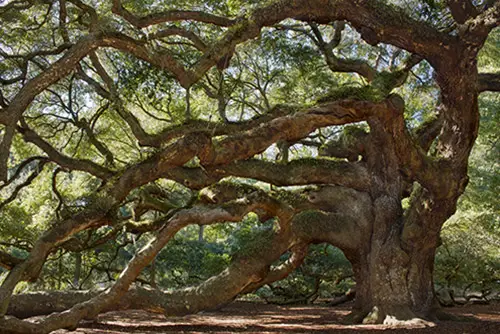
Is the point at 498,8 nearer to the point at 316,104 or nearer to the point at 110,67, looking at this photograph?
the point at 316,104

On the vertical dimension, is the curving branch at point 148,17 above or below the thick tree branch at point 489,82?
above

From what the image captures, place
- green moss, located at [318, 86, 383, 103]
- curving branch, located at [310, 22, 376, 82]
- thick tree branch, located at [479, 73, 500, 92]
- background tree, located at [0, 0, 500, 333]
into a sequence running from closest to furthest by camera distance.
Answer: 1. background tree, located at [0, 0, 500, 333]
2. green moss, located at [318, 86, 383, 103]
3. thick tree branch, located at [479, 73, 500, 92]
4. curving branch, located at [310, 22, 376, 82]

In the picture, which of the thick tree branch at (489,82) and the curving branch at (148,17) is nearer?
the curving branch at (148,17)

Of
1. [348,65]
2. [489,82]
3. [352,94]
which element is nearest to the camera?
[352,94]

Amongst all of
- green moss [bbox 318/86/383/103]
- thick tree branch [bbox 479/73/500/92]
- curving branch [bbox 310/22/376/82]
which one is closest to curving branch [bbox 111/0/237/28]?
green moss [bbox 318/86/383/103]

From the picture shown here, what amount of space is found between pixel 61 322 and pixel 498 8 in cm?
573

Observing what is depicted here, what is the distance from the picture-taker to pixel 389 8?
5582 mm

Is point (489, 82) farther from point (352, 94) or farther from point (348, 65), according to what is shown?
point (352, 94)

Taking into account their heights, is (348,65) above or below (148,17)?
above

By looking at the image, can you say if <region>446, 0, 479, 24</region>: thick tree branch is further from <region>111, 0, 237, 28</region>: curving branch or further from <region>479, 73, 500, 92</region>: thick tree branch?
<region>111, 0, 237, 28</region>: curving branch

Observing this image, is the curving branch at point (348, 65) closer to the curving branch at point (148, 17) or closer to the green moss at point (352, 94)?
the green moss at point (352, 94)

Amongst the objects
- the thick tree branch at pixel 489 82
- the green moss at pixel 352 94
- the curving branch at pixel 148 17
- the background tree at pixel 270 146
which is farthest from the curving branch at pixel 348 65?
the curving branch at pixel 148 17

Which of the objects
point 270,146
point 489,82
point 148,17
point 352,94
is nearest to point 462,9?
point 489,82

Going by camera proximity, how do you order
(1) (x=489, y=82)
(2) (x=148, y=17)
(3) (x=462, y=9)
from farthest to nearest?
(1) (x=489, y=82) < (3) (x=462, y=9) < (2) (x=148, y=17)
